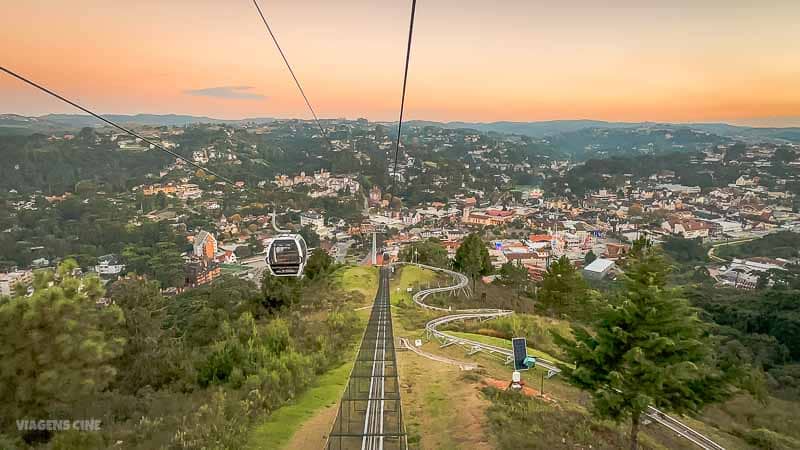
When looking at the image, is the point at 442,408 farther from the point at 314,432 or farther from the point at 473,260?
the point at 473,260

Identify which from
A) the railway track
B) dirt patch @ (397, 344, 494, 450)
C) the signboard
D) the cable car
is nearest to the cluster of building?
the cable car

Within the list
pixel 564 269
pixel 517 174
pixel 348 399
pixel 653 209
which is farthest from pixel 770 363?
pixel 517 174

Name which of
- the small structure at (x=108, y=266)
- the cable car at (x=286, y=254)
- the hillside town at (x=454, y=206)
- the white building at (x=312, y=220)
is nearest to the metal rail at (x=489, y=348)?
the cable car at (x=286, y=254)

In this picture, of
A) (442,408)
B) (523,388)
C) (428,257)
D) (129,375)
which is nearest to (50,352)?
(129,375)

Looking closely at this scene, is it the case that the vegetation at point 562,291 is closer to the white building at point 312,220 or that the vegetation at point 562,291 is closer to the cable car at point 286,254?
the cable car at point 286,254

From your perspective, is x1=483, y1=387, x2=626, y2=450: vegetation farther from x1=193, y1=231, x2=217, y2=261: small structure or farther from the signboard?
x1=193, y1=231, x2=217, y2=261: small structure
